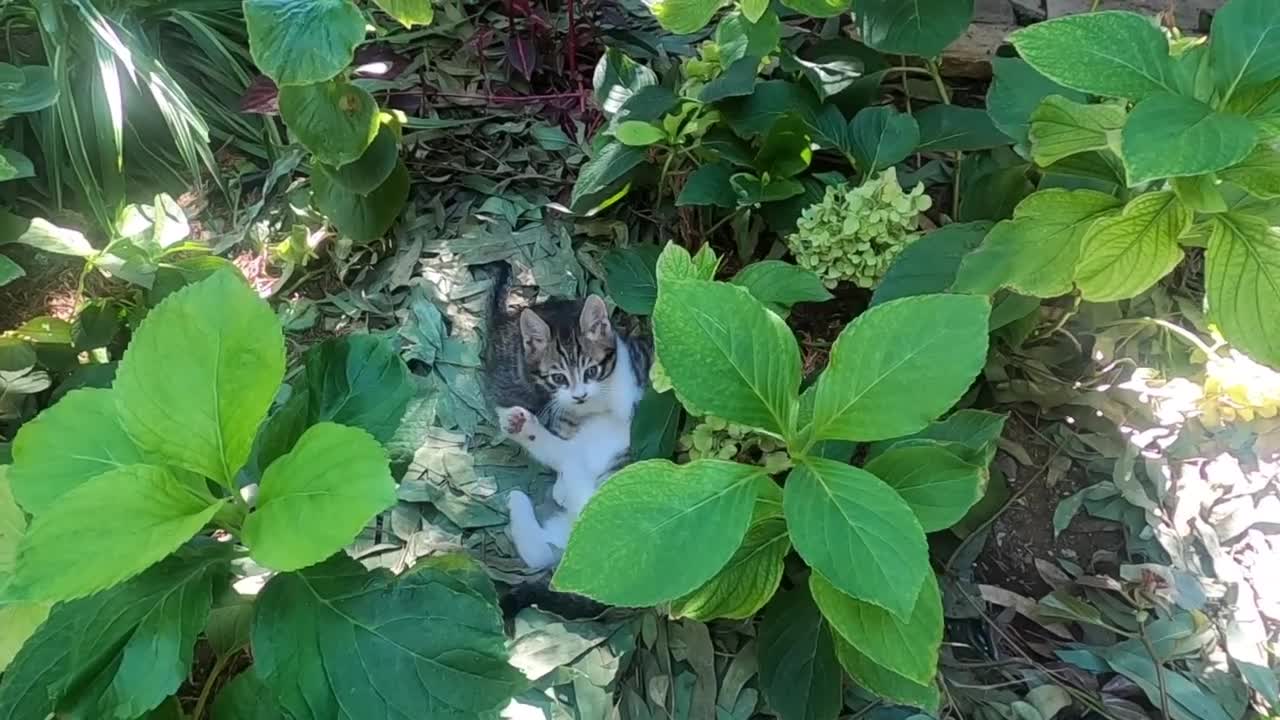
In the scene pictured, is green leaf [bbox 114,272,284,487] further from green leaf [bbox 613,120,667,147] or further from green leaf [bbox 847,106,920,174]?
green leaf [bbox 847,106,920,174]

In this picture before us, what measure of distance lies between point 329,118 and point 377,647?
29.4 inches

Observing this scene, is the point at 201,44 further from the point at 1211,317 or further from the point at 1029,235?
the point at 1211,317

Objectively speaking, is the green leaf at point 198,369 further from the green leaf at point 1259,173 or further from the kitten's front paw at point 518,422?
the green leaf at point 1259,173

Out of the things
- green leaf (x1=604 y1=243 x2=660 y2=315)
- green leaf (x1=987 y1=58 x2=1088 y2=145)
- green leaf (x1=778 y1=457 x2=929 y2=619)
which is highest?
green leaf (x1=987 y1=58 x2=1088 y2=145)

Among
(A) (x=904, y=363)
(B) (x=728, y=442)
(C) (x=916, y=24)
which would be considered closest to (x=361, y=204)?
(B) (x=728, y=442)

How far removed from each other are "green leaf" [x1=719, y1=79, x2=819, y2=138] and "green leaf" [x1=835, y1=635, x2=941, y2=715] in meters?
0.65

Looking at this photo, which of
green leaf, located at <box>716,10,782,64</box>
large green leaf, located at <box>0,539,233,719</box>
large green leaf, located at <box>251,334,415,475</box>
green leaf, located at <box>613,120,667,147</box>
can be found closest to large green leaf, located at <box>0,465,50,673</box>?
large green leaf, located at <box>0,539,233,719</box>

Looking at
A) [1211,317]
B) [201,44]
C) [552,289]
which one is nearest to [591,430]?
[552,289]

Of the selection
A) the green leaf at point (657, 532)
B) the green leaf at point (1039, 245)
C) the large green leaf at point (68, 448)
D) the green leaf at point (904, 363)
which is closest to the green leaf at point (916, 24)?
the green leaf at point (1039, 245)

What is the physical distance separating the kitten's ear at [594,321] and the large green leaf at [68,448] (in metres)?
0.65

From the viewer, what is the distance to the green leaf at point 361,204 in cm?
129

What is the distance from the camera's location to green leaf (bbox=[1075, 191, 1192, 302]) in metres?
0.76

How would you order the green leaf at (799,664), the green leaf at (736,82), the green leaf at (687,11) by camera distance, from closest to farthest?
the green leaf at (799,664) < the green leaf at (687,11) < the green leaf at (736,82)

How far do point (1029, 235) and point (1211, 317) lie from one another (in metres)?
0.16
